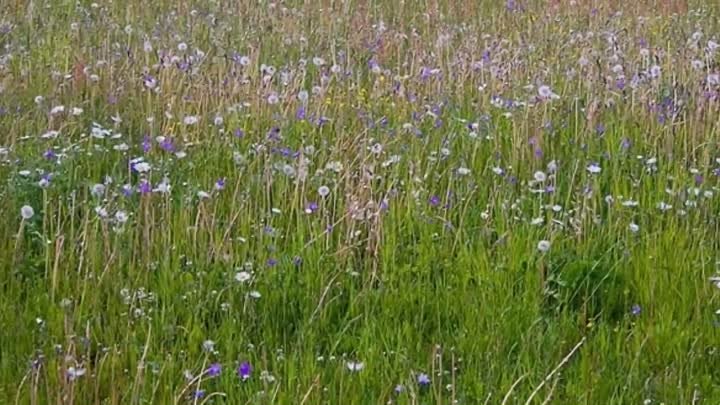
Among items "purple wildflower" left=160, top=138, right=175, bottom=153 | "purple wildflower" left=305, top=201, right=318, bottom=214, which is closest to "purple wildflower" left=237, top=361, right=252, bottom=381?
"purple wildflower" left=305, top=201, right=318, bottom=214

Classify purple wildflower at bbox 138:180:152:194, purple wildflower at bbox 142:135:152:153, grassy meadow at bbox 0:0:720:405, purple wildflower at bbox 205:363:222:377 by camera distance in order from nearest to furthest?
purple wildflower at bbox 205:363:222:377 → grassy meadow at bbox 0:0:720:405 → purple wildflower at bbox 138:180:152:194 → purple wildflower at bbox 142:135:152:153

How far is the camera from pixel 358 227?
3.57 m

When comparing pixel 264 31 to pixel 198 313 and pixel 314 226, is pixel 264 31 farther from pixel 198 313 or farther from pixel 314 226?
pixel 198 313

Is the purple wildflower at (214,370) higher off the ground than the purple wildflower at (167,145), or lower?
lower

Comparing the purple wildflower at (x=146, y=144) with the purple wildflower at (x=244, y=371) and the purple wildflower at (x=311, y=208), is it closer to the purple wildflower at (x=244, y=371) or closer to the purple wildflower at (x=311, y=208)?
the purple wildflower at (x=311, y=208)

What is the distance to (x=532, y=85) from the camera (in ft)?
16.8

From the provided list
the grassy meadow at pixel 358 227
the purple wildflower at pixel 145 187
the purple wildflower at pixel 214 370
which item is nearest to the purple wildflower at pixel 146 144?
the grassy meadow at pixel 358 227

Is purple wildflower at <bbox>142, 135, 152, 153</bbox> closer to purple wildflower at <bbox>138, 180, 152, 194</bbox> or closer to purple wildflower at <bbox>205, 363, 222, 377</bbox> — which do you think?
purple wildflower at <bbox>138, 180, 152, 194</bbox>

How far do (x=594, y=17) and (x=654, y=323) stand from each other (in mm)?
4827

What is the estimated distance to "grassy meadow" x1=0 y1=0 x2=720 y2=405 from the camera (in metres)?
2.72

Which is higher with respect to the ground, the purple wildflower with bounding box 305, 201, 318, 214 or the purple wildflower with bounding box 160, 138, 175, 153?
the purple wildflower with bounding box 160, 138, 175, 153

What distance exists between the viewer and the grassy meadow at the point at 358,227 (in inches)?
107

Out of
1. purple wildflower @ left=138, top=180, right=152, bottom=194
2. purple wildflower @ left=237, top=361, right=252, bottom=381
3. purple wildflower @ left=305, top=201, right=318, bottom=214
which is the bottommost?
purple wildflower @ left=237, top=361, right=252, bottom=381

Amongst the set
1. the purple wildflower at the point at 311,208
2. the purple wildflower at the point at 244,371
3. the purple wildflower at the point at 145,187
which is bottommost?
the purple wildflower at the point at 244,371
